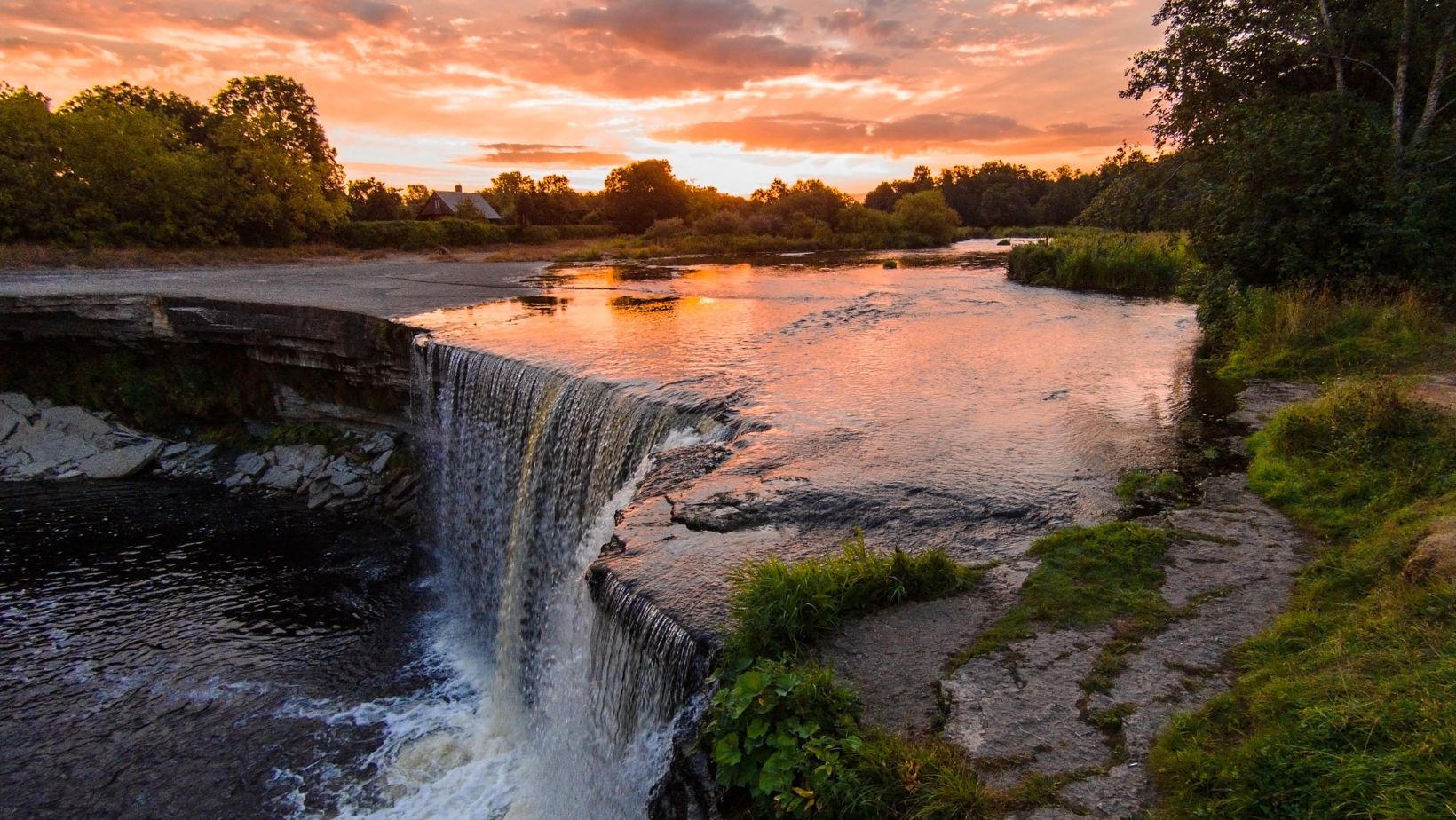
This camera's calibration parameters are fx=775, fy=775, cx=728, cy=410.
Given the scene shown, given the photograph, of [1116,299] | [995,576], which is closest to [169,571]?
[995,576]

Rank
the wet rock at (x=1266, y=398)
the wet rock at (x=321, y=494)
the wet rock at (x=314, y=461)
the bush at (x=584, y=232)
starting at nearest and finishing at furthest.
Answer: the wet rock at (x=1266, y=398) < the wet rock at (x=321, y=494) < the wet rock at (x=314, y=461) < the bush at (x=584, y=232)

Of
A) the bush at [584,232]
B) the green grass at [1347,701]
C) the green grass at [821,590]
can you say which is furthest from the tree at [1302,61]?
the bush at [584,232]

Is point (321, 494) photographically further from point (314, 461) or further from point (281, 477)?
point (281, 477)

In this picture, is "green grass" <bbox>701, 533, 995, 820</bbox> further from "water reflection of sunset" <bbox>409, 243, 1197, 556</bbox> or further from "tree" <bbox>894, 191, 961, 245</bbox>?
"tree" <bbox>894, 191, 961, 245</bbox>

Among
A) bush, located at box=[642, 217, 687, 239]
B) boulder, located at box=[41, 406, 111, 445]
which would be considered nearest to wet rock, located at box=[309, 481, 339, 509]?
boulder, located at box=[41, 406, 111, 445]

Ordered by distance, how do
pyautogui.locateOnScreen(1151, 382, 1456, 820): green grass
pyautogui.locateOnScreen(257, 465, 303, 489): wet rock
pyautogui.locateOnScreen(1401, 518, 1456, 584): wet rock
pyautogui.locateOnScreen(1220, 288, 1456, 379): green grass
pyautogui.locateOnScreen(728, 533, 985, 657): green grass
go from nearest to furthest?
pyautogui.locateOnScreen(1151, 382, 1456, 820): green grass, pyautogui.locateOnScreen(1401, 518, 1456, 584): wet rock, pyautogui.locateOnScreen(728, 533, 985, 657): green grass, pyautogui.locateOnScreen(1220, 288, 1456, 379): green grass, pyautogui.locateOnScreen(257, 465, 303, 489): wet rock

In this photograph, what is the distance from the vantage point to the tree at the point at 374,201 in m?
61.9

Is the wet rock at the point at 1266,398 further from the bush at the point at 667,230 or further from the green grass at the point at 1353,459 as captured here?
the bush at the point at 667,230

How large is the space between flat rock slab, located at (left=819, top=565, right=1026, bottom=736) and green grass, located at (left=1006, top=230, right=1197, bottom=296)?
767 inches

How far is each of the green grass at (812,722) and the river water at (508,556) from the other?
637 mm

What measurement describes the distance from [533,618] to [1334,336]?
11.4m

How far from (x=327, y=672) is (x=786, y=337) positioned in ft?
30.8

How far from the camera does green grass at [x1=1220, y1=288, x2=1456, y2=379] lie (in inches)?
380

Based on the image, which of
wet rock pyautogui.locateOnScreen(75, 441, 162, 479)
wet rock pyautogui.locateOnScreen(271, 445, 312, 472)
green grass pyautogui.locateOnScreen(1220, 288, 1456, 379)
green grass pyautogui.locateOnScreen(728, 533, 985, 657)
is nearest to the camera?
green grass pyautogui.locateOnScreen(728, 533, 985, 657)
